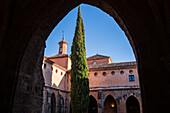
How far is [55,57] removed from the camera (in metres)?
26.1

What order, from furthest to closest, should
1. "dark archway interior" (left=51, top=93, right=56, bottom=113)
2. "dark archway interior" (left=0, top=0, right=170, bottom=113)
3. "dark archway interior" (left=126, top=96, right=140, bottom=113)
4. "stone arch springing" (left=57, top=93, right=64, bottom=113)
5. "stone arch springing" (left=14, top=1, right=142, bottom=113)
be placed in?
1. "dark archway interior" (left=126, top=96, right=140, bottom=113)
2. "stone arch springing" (left=57, top=93, right=64, bottom=113)
3. "dark archway interior" (left=51, top=93, right=56, bottom=113)
4. "stone arch springing" (left=14, top=1, right=142, bottom=113)
5. "dark archway interior" (left=0, top=0, right=170, bottom=113)

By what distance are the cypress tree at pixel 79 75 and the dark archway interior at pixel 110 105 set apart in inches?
222

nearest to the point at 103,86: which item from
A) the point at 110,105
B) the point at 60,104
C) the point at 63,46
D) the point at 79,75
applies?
the point at 110,105

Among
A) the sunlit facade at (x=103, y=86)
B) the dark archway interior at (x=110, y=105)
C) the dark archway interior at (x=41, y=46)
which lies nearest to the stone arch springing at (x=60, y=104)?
the sunlit facade at (x=103, y=86)

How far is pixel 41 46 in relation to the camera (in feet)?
13.1

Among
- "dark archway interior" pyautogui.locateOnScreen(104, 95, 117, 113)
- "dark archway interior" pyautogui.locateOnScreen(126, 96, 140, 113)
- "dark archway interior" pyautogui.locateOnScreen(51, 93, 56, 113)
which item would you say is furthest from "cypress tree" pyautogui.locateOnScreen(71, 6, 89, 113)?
"dark archway interior" pyautogui.locateOnScreen(126, 96, 140, 113)

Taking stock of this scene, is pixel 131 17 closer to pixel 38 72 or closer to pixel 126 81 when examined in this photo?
pixel 38 72

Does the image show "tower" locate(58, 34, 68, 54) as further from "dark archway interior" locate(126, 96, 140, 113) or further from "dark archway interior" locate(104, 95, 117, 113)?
"dark archway interior" locate(126, 96, 140, 113)

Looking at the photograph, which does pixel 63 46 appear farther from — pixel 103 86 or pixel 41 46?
pixel 41 46

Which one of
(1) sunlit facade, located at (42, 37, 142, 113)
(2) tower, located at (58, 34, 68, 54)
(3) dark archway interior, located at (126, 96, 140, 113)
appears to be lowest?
(3) dark archway interior, located at (126, 96, 140, 113)

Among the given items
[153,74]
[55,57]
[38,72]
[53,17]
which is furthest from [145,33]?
[55,57]

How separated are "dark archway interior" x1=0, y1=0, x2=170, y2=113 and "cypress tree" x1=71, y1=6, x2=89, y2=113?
1316cm

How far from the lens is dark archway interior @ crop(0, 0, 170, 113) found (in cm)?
277

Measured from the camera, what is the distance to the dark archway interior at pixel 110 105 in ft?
70.0
